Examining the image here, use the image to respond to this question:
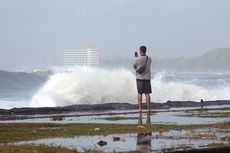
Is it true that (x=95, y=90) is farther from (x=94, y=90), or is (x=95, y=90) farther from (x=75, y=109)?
(x=75, y=109)

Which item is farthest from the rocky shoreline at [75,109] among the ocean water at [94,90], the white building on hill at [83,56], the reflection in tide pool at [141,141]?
Result: the white building on hill at [83,56]

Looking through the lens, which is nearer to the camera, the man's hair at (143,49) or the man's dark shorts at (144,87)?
the man's hair at (143,49)

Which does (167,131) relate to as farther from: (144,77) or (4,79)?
(4,79)

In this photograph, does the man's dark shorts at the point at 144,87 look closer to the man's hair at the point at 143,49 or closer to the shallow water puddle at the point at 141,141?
the man's hair at the point at 143,49

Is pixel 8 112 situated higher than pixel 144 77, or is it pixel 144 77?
pixel 144 77

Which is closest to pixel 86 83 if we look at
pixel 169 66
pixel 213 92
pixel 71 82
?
pixel 71 82

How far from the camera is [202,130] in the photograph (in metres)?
13.6

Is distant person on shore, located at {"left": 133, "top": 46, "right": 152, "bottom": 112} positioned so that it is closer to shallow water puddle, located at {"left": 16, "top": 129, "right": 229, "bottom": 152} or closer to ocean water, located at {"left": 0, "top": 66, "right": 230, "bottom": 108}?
shallow water puddle, located at {"left": 16, "top": 129, "right": 229, "bottom": 152}

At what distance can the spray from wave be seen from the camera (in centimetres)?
3897

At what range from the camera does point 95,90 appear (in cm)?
3947

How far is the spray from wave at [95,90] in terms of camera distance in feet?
128

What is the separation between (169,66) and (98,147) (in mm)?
186363

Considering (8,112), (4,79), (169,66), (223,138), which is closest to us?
(223,138)

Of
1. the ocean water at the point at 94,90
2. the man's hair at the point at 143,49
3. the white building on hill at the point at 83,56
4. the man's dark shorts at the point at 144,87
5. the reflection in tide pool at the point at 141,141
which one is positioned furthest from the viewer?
the white building on hill at the point at 83,56
